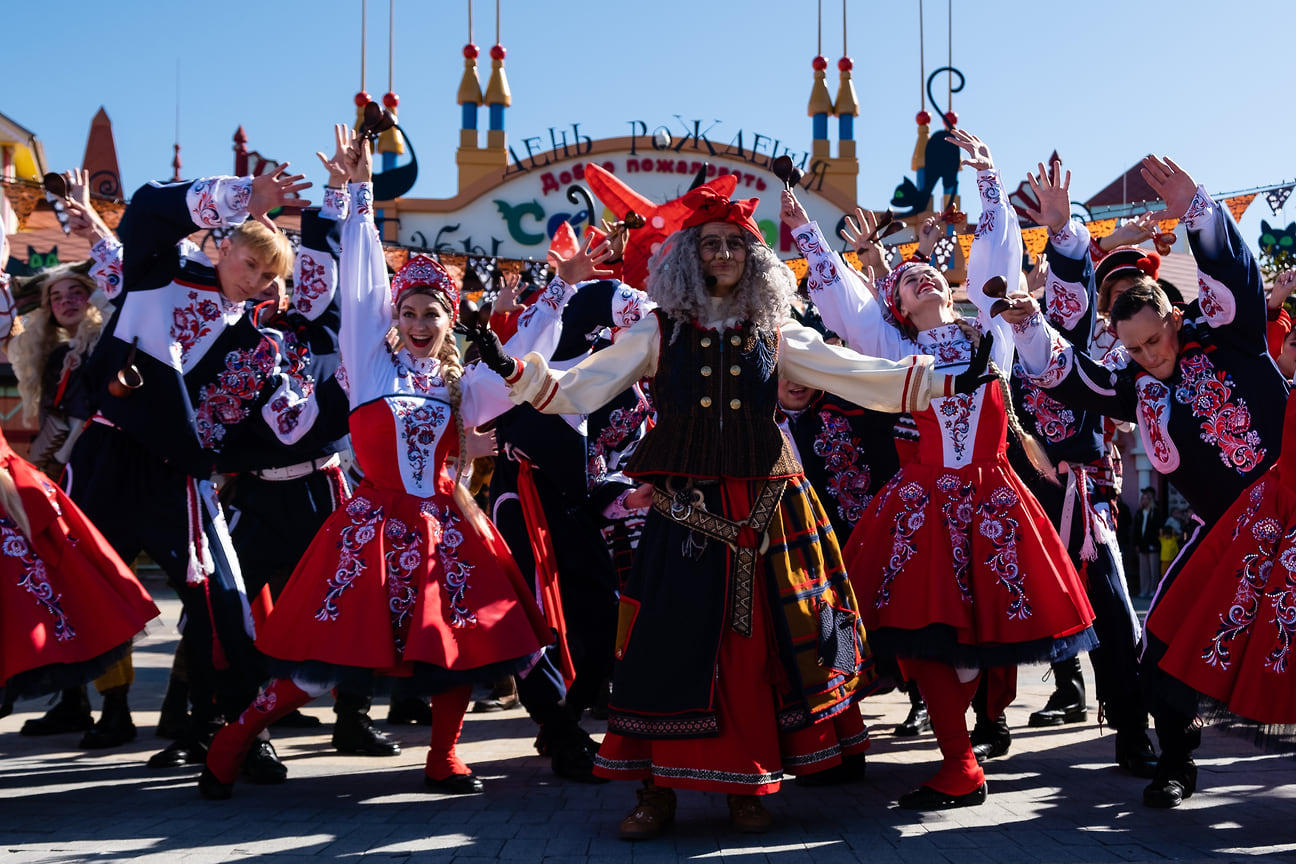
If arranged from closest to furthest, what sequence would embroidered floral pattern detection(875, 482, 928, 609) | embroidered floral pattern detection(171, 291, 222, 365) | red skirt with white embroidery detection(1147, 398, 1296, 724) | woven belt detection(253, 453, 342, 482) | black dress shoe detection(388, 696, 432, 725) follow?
red skirt with white embroidery detection(1147, 398, 1296, 724)
embroidered floral pattern detection(875, 482, 928, 609)
embroidered floral pattern detection(171, 291, 222, 365)
woven belt detection(253, 453, 342, 482)
black dress shoe detection(388, 696, 432, 725)

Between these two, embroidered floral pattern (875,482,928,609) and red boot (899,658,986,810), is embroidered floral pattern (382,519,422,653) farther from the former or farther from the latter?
red boot (899,658,986,810)

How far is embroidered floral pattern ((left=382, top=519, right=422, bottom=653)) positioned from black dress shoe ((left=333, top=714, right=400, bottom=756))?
130 centimetres

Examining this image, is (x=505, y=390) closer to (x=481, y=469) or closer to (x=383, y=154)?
(x=481, y=469)

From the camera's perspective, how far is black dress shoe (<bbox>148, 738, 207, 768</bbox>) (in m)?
4.69

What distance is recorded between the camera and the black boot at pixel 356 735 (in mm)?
5102

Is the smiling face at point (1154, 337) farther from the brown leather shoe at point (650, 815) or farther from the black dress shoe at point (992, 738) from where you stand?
the brown leather shoe at point (650, 815)

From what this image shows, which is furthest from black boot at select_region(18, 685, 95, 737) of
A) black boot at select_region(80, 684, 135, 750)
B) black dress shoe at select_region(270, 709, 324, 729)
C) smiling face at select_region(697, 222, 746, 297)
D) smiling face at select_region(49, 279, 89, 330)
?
smiling face at select_region(697, 222, 746, 297)

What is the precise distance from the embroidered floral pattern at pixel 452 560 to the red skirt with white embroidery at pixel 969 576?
4.38 feet

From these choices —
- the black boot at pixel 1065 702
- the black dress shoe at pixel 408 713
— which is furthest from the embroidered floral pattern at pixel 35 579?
the black boot at pixel 1065 702

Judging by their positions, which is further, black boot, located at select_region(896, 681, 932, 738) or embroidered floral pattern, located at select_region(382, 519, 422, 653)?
black boot, located at select_region(896, 681, 932, 738)

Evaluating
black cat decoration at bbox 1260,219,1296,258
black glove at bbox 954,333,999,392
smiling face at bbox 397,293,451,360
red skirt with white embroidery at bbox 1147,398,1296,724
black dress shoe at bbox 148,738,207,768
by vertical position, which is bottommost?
black dress shoe at bbox 148,738,207,768

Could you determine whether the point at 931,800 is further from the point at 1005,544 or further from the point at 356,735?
the point at 356,735

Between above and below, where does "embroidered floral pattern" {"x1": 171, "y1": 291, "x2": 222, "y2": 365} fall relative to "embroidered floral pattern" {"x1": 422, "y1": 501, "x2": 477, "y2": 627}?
above

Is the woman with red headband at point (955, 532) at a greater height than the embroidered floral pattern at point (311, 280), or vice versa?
the embroidered floral pattern at point (311, 280)
